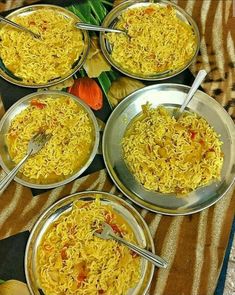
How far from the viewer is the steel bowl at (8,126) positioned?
1538 millimetres

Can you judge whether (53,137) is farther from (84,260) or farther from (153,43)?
(153,43)

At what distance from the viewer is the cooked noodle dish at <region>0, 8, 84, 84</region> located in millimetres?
1729

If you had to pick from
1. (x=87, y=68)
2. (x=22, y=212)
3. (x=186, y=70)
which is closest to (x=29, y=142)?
(x=22, y=212)

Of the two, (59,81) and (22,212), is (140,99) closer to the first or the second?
(59,81)

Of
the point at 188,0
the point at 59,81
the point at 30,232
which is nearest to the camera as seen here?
the point at 30,232

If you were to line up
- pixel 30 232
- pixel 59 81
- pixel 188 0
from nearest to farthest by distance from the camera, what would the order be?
pixel 30 232, pixel 59 81, pixel 188 0

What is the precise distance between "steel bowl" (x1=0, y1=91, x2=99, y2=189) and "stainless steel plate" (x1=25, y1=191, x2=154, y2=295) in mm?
81

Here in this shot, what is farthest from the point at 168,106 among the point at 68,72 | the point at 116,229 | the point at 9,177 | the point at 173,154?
the point at 9,177

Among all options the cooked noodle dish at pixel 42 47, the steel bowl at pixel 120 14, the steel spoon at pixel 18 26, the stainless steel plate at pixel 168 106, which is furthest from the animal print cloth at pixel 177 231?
the steel bowl at pixel 120 14

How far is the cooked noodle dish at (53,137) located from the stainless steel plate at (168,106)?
0.09m

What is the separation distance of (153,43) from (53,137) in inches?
22.9

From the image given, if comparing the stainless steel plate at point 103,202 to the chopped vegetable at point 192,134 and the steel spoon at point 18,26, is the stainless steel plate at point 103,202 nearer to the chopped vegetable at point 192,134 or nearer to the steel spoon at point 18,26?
the chopped vegetable at point 192,134

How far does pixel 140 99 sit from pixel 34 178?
52cm

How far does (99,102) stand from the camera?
1.72m
